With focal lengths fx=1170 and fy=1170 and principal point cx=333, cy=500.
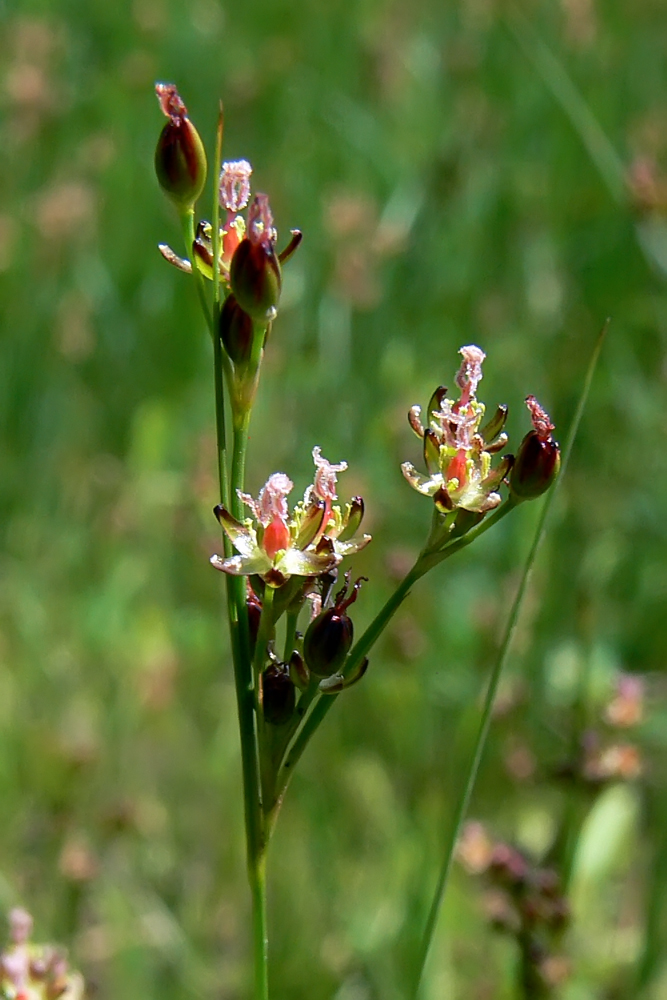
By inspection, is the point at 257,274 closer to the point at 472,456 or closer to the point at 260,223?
the point at 260,223

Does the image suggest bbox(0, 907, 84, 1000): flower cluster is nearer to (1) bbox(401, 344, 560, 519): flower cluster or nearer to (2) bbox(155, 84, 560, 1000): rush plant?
(2) bbox(155, 84, 560, 1000): rush plant

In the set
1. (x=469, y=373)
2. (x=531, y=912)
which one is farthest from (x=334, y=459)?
(x=469, y=373)

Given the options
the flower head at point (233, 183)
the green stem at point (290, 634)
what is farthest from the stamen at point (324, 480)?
the flower head at point (233, 183)

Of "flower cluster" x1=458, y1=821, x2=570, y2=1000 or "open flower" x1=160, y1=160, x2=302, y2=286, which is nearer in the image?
"open flower" x1=160, y1=160, x2=302, y2=286

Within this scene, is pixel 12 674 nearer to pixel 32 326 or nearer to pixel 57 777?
pixel 57 777

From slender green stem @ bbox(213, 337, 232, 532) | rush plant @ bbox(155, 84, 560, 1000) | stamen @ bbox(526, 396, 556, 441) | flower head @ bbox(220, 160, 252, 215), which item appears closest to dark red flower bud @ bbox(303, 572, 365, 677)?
rush plant @ bbox(155, 84, 560, 1000)

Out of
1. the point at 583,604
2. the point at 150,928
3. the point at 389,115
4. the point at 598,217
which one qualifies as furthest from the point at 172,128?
the point at 389,115

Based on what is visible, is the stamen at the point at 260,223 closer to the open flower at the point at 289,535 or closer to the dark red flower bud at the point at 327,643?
the open flower at the point at 289,535

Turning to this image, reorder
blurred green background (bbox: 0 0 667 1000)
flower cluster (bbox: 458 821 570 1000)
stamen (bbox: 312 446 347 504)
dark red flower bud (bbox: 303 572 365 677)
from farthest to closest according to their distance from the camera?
blurred green background (bbox: 0 0 667 1000) → flower cluster (bbox: 458 821 570 1000) → stamen (bbox: 312 446 347 504) → dark red flower bud (bbox: 303 572 365 677)
